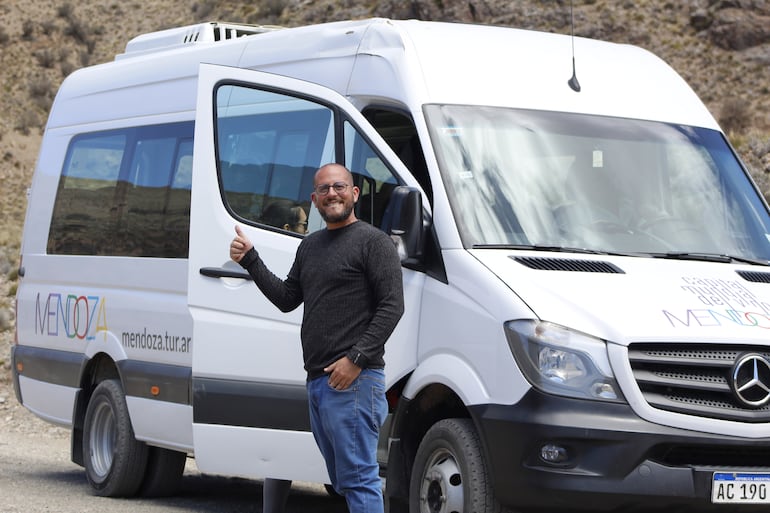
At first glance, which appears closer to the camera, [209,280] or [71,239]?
[209,280]

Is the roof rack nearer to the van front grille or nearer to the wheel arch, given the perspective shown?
the wheel arch

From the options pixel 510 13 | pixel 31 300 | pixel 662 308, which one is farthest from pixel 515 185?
pixel 510 13

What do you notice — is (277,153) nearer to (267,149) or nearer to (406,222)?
(267,149)

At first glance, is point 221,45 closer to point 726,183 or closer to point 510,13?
point 726,183

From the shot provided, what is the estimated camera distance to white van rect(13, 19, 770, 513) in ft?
19.6

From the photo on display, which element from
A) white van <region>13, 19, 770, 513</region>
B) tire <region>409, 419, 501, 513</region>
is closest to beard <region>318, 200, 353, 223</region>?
white van <region>13, 19, 770, 513</region>

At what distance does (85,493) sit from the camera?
10281mm

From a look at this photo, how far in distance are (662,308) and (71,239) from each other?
19.0 feet

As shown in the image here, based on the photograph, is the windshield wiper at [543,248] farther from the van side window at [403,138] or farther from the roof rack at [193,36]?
the roof rack at [193,36]

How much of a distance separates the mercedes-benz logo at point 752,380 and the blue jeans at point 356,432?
1562mm

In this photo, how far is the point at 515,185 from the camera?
6.90m

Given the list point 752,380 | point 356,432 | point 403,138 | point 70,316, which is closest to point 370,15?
point 70,316

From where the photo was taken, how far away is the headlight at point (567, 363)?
592 cm

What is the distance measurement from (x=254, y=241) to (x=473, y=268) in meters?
1.78
